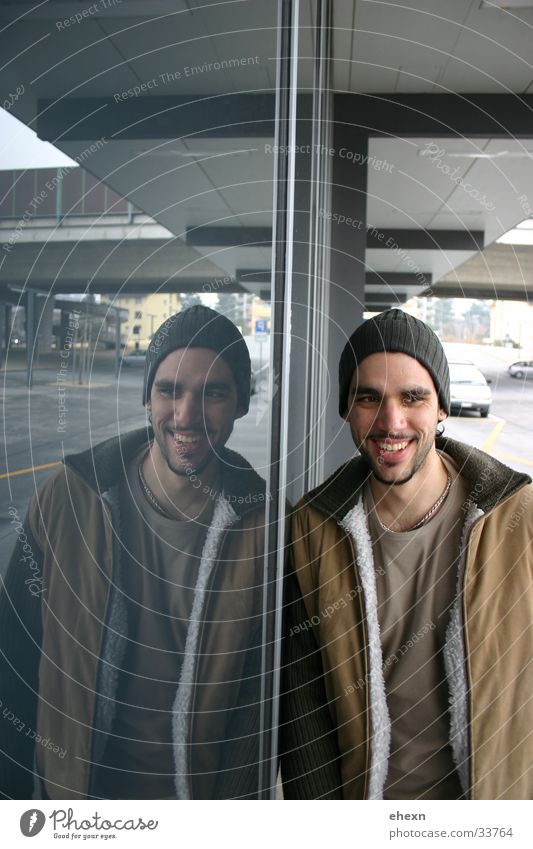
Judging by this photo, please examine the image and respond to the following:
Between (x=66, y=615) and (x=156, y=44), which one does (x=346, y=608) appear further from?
(x=156, y=44)

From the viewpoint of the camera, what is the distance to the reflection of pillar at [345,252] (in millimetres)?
1620

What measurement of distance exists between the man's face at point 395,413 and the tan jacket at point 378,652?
6 centimetres

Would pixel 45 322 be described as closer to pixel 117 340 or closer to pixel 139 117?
pixel 117 340

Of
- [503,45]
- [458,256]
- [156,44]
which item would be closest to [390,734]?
[458,256]

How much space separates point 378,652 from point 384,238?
878 millimetres

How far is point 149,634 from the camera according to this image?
0.81 metres

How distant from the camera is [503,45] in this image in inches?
75.8

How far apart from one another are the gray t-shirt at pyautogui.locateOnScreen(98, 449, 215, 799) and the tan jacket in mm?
212

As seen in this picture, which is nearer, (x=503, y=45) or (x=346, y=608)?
(x=346, y=608)

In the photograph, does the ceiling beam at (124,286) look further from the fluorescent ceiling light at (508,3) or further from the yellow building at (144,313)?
the fluorescent ceiling light at (508,3)

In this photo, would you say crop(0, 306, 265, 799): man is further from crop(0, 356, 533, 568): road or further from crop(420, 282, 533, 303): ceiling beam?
crop(420, 282, 533, 303): ceiling beam

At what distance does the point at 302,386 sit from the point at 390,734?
490mm

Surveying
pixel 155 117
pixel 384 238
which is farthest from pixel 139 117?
pixel 384 238

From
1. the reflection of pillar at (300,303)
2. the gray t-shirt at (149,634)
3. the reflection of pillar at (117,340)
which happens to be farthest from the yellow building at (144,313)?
the reflection of pillar at (300,303)
